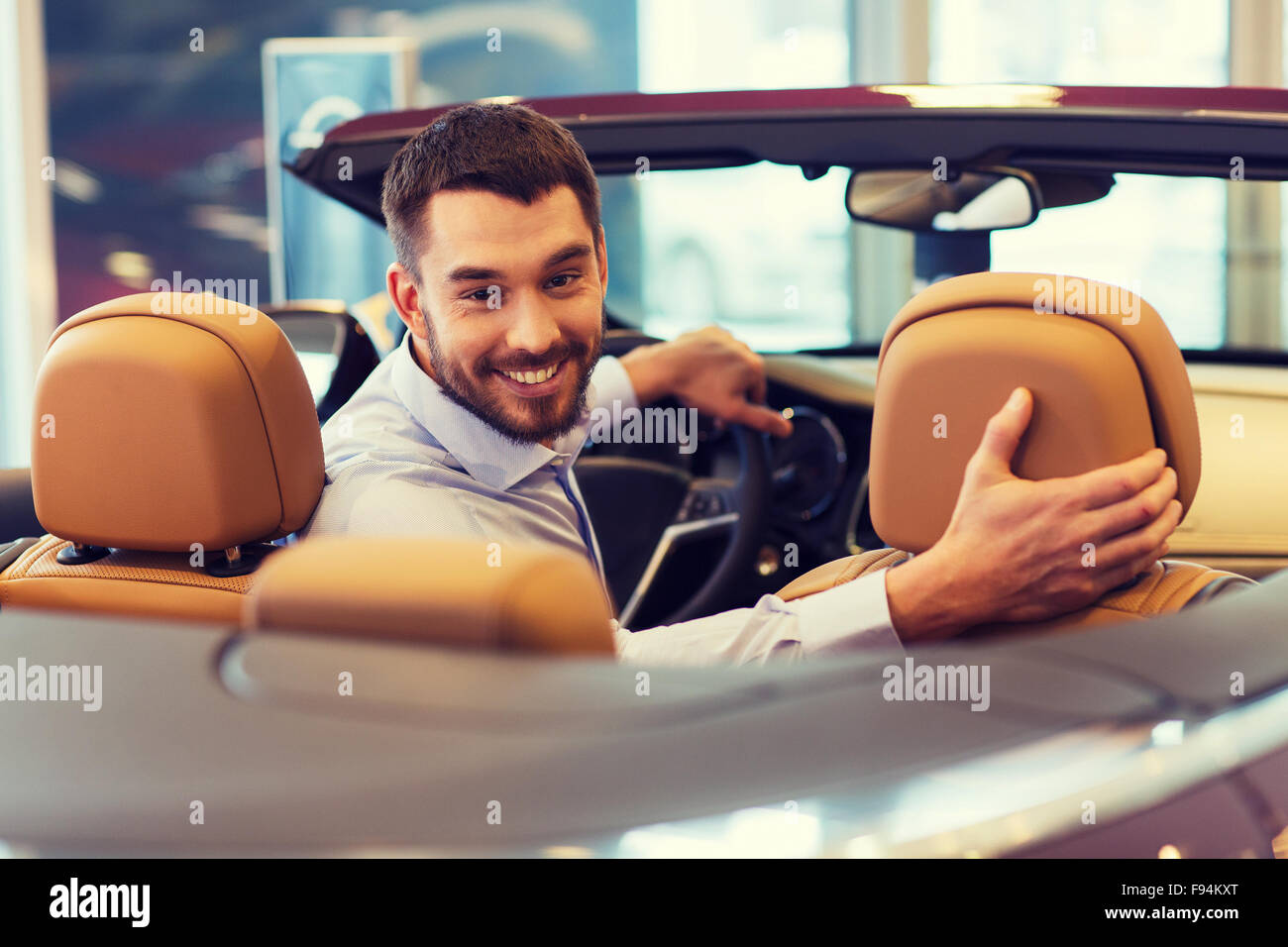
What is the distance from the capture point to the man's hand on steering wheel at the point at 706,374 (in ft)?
7.14

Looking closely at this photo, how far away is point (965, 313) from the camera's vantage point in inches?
40.9

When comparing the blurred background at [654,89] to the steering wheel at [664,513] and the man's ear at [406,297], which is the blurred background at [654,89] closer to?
the steering wheel at [664,513]

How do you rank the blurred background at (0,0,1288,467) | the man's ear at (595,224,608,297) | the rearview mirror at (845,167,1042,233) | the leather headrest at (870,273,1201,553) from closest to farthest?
→ the leather headrest at (870,273,1201,553) < the man's ear at (595,224,608,297) < the rearview mirror at (845,167,1042,233) < the blurred background at (0,0,1288,467)

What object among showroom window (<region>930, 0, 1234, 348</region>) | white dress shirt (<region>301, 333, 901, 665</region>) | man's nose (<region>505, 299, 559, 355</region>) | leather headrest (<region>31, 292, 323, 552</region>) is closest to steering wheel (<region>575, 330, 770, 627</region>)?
white dress shirt (<region>301, 333, 901, 665</region>)

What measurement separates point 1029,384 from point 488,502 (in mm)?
747

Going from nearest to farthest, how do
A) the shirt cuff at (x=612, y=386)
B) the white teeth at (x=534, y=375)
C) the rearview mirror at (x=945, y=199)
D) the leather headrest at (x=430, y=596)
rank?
1. the leather headrest at (x=430, y=596)
2. the white teeth at (x=534, y=375)
3. the rearview mirror at (x=945, y=199)
4. the shirt cuff at (x=612, y=386)

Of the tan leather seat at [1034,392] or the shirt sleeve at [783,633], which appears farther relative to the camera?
→ the shirt sleeve at [783,633]

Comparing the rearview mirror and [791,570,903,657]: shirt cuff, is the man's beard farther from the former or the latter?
the rearview mirror

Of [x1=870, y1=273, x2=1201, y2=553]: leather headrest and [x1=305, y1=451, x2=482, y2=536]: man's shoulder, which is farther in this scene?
[x1=305, y1=451, x2=482, y2=536]: man's shoulder

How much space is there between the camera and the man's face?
53.4 inches

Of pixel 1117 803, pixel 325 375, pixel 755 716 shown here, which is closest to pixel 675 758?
pixel 755 716

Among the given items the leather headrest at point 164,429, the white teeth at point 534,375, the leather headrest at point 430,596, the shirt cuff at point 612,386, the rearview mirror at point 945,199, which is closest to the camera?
the leather headrest at point 430,596

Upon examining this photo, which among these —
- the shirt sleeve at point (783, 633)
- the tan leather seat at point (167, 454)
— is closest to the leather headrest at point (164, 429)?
the tan leather seat at point (167, 454)

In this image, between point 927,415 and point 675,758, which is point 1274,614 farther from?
point 675,758
